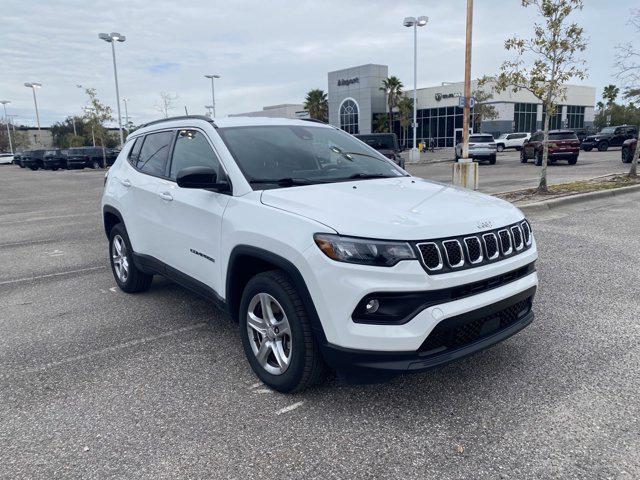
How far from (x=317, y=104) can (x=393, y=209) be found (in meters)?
65.1

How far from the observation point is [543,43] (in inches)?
496

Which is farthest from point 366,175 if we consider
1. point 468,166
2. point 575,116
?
point 575,116

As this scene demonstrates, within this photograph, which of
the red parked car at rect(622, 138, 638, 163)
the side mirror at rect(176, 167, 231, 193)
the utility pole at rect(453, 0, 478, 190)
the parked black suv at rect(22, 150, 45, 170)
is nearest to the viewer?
the side mirror at rect(176, 167, 231, 193)

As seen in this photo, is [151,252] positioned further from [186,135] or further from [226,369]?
[226,369]

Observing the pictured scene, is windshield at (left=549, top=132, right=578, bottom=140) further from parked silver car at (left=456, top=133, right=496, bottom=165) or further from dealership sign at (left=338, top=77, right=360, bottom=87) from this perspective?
dealership sign at (left=338, top=77, right=360, bottom=87)

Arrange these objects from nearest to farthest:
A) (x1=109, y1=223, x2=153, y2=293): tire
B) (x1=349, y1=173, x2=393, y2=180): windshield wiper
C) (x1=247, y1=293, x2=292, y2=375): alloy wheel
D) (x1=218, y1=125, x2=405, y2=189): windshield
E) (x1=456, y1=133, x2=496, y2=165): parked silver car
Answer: (x1=247, y1=293, x2=292, y2=375): alloy wheel < (x1=218, y1=125, x2=405, y2=189): windshield < (x1=349, y1=173, x2=393, y2=180): windshield wiper < (x1=109, y1=223, x2=153, y2=293): tire < (x1=456, y1=133, x2=496, y2=165): parked silver car

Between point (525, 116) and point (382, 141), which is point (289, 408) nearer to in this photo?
point (382, 141)

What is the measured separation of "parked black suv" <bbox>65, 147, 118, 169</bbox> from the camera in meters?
42.7

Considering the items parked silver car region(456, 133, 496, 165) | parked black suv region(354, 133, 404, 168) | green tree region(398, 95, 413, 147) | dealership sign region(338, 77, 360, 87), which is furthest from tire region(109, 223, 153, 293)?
dealership sign region(338, 77, 360, 87)

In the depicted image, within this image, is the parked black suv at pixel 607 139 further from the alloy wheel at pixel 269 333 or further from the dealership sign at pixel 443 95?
the alloy wheel at pixel 269 333

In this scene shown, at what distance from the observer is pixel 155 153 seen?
5.02 metres

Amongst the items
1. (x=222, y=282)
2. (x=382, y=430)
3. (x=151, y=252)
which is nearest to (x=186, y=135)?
(x=151, y=252)

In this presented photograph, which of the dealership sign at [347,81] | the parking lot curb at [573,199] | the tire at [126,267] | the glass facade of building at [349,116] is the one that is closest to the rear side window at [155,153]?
the tire at [126,267]

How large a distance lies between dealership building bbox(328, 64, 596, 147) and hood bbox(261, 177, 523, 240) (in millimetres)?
55414
